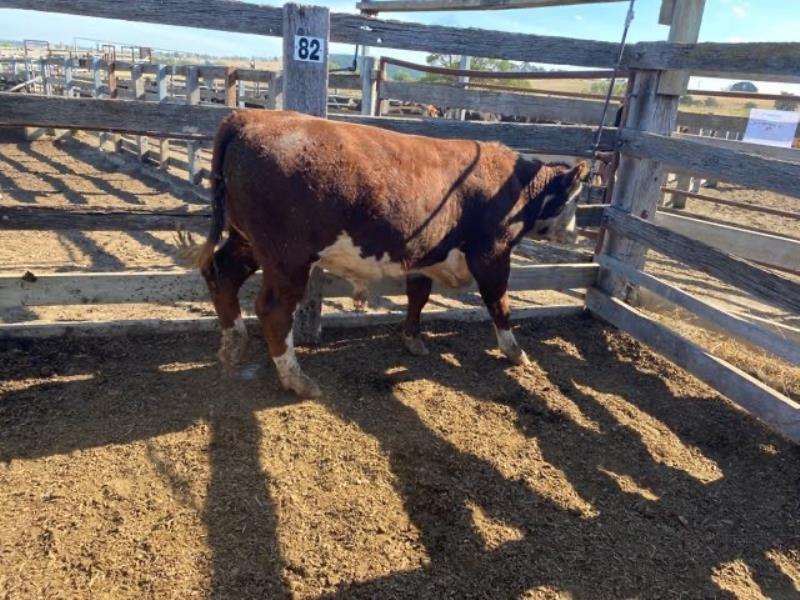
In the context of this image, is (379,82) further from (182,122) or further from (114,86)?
(114,86)

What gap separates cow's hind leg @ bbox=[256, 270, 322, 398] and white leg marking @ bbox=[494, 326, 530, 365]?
144 cm

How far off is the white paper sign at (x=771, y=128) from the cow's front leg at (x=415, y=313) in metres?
3.40

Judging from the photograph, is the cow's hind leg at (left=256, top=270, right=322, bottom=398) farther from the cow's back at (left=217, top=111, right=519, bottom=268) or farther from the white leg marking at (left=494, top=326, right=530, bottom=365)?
the white leg marking at (left=494, top=326, right=530, bottom=365)

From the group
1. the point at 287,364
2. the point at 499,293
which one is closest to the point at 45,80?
the point at 287,364

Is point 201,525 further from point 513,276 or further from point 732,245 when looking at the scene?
point 732,245

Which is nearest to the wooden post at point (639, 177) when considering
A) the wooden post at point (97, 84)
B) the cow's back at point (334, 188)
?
the cow's back at point (334, 188)

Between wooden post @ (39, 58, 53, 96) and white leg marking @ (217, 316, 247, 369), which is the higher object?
wooden post @ (39, 58, 53, 96)

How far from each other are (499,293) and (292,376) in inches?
62.3

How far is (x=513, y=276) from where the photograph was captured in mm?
5062

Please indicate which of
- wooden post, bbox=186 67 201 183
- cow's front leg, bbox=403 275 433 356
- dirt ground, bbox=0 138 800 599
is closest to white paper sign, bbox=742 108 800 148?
dirt ground, bbox=0 138 800 599

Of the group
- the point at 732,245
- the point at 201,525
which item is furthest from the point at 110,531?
the point at 732,245

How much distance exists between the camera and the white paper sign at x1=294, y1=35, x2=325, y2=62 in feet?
12.2

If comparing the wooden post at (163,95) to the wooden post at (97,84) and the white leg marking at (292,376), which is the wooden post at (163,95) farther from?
the white leg marking at (292,376)

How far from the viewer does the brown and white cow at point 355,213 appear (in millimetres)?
3344
